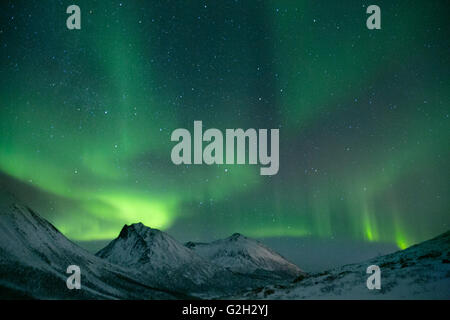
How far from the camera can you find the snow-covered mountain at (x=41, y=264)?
8512 cm

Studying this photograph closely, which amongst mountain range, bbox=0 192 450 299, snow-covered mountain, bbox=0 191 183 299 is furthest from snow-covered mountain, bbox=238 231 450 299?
snow-covered mountain, bbox=0 191 183 299

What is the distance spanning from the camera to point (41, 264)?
4129 inches

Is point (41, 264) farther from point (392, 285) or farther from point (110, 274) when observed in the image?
point (392, 285)

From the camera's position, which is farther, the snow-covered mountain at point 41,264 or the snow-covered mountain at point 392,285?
the snow-covered mountain at point 41,264

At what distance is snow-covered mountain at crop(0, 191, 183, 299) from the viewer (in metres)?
85.1

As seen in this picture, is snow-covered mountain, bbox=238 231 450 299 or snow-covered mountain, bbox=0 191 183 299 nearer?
snow-covered mountain, bbox=238 231 450 299

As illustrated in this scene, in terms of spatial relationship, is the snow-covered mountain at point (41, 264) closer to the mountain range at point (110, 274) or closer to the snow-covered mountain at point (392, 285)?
the mountain range at point (110, 274)

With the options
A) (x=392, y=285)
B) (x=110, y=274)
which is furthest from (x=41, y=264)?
(x=392, y=285)

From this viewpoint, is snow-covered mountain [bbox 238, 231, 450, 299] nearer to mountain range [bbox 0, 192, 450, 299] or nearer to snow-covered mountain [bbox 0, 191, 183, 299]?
mountain range [bbox 0, 192, 450, 299]

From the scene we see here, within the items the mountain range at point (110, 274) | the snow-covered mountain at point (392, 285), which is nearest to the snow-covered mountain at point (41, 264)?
the mountain range at point (110, 274)

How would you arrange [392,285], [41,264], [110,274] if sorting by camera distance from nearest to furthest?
1. [392,285]
2. [41,264]
3. [110,274]
